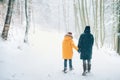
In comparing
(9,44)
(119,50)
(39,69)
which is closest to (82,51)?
(39,69)

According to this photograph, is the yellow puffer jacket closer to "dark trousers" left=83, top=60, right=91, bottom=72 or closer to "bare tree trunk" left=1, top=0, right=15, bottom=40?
"dark trousers" left=83, top=60, right=91, bottom=72

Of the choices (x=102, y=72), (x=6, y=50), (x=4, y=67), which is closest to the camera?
(x=4, y=67)

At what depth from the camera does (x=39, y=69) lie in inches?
606

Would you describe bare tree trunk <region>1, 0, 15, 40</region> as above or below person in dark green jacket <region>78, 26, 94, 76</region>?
above

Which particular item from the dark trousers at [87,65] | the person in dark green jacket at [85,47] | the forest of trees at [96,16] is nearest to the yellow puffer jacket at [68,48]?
the person in dark green jacket at [85,47]

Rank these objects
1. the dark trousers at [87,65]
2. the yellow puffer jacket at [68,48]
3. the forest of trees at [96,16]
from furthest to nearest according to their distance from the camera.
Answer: the forest of trees at [96,16] → the yellow puffer jacket at [68,48] → the dark trousers at [87,65]

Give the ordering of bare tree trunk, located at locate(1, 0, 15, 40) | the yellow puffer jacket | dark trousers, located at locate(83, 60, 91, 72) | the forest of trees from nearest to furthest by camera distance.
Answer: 1. dark trousers, located at locate(83, 60, 91, 72)
2. the yellow puffer jacket
3. bare tree trunk, located at locate(1, 0, 15, 40)
4. the forest of trees

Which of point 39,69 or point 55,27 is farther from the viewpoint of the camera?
point 55,27

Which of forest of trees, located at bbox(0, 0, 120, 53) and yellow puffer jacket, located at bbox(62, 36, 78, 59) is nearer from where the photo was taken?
yellow puffer jacket, located at bbox(62, 36, 78, 59)

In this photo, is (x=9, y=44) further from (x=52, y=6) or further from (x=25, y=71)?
(x=52, y=6)

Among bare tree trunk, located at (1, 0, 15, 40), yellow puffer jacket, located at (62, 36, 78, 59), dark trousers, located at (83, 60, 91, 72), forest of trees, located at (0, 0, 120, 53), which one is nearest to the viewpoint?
dark trousers, located at (83, 60, 91, 72)

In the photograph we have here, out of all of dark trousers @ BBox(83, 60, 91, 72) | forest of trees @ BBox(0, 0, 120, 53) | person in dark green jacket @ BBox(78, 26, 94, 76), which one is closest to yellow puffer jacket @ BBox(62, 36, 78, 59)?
person in dark green jacket @ BBox(78, 26, 94, 76)

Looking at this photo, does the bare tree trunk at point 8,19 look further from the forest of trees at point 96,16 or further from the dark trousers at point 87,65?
the dark trousers at point 87,65

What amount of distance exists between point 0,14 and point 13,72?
12207 millimetres
